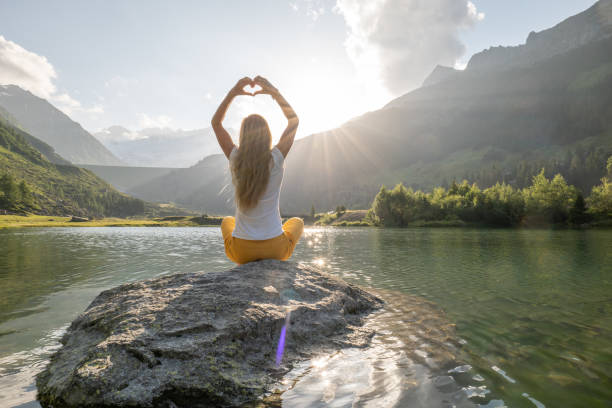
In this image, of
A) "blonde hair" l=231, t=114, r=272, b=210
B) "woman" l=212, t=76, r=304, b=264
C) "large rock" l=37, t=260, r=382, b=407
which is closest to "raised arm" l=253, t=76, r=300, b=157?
"woman" l=212, t=76, r=304, b=264

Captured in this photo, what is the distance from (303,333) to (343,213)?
14206cm

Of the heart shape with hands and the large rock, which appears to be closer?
the large rock

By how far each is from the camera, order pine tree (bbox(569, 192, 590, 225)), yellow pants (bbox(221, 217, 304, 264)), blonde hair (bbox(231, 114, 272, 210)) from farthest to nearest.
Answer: pine tree (bbox(569, 192, 590, 225)) < yellow pants (bbox(221, 217, 304, 264)) < blonde hair (bbox(231, 114, 272, 210))

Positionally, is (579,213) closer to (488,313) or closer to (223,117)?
(488,313)

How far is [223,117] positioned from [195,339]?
15.1ft

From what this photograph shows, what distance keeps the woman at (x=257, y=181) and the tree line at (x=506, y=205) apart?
9236cm

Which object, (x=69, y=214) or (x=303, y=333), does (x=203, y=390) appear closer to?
(x=303, y=333)

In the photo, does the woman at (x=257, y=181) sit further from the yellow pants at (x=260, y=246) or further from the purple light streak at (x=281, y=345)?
the purple light streak at (x=281, y=345)

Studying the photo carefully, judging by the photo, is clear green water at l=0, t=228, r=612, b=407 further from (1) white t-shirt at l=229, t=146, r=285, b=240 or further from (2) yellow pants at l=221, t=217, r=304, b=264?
(1) white t-shirt at l=229, t=146, r=285, b=240

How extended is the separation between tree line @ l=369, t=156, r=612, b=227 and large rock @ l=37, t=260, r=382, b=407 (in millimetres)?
93044

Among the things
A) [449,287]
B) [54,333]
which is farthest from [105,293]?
[449,287]

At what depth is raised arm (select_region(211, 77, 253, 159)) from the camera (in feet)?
20.6

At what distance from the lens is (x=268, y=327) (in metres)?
4.65

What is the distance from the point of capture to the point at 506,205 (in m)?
82.9
